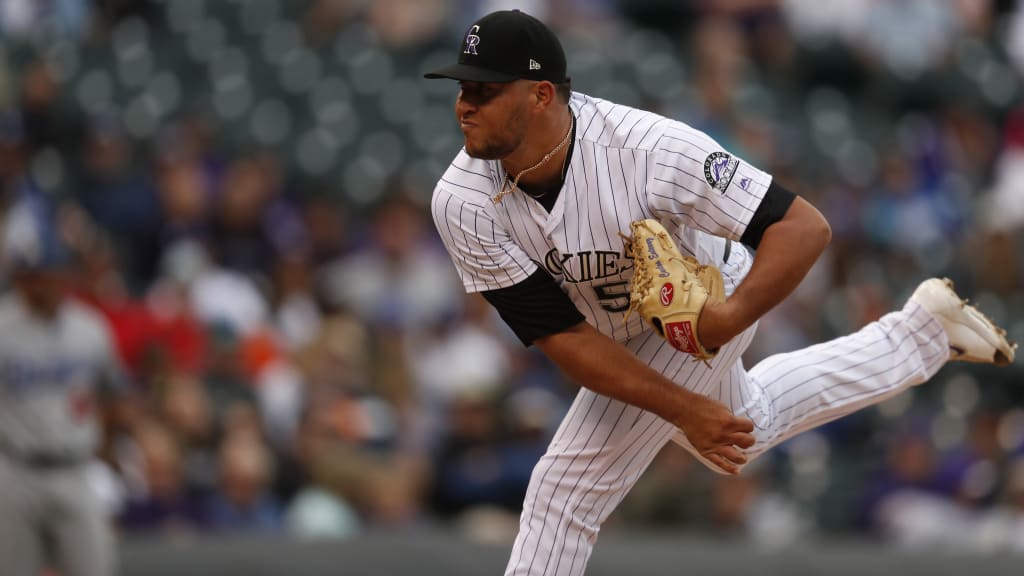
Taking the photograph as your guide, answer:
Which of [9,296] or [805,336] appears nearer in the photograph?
[9,296]

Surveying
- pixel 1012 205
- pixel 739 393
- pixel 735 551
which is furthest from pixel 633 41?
pixel 739 393

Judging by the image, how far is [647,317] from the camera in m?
3.99

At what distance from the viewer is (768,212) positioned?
3992mm

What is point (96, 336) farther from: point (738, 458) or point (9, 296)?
point (738, 458)

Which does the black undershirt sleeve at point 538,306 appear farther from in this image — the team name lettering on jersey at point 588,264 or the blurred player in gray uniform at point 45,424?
the blurred player in gray uniform at point 45,424

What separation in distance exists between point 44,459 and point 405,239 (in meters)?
3.02

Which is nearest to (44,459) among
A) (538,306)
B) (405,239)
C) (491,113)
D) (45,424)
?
(45,424)

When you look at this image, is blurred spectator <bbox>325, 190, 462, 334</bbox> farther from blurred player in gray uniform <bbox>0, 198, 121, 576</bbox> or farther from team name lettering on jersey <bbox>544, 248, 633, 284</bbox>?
team name lettering on jersey <bbox>544, 248, 633, 284</bbox>

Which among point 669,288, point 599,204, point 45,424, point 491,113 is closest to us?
point 669,288

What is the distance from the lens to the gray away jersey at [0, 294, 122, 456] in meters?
7.00

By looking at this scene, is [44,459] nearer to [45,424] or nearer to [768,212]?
[45,424]

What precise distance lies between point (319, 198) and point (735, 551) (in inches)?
152

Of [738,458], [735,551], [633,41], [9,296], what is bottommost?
[735,551]

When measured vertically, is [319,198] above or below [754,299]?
above
